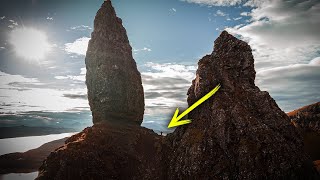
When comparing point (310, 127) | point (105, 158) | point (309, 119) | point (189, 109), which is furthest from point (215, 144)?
point (309, 119)

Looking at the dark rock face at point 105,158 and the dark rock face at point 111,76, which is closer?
the dark rock face at point 105,158

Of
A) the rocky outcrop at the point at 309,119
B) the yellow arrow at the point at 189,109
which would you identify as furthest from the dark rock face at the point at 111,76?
the rocky outcrop at the point at 309,119

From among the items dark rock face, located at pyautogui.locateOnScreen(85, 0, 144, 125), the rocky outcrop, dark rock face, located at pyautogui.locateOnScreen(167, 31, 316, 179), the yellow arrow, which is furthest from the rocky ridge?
the rocky outcrop

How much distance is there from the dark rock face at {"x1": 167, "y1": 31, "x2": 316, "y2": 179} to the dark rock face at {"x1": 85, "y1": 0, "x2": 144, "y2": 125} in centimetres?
3226

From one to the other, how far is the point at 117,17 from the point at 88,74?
22688mm

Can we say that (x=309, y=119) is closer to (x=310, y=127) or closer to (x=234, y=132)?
(x=310, y=127)

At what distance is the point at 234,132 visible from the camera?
124 ft

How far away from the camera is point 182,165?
38906 mm

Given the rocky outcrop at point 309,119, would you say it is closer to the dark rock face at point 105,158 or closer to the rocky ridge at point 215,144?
the rocky ridge at point 215,144

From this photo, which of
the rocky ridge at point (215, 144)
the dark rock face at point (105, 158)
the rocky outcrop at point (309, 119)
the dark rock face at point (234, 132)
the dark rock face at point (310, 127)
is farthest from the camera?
the rocky outcrop at point (309, 119)

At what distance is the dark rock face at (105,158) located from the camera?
1788 inches

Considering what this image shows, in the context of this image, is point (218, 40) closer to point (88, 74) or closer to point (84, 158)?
point (84, 158)

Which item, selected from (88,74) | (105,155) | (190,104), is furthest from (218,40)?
→ (88,74)

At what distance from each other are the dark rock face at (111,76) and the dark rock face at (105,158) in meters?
11.9
